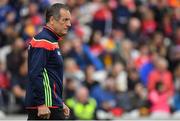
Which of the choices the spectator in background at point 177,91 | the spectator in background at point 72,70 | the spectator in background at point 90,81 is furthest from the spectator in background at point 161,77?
the spectator in background at point 72,70

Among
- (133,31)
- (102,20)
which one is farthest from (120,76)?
(102,20)

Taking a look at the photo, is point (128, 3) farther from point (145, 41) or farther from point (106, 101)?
point (106, 101)

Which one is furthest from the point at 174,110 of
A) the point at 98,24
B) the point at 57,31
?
the point at 57,31

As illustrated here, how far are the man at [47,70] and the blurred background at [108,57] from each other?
478 cm

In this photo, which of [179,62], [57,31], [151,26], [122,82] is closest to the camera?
[57,31]

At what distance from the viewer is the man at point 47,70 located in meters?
5.90

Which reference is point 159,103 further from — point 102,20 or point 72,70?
point 102,20

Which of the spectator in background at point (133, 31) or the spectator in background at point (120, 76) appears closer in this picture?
the spectator in background at point (120, 76)

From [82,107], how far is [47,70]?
5206 mm

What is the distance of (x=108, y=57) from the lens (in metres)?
13.6

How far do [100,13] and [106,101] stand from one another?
10.9 ft

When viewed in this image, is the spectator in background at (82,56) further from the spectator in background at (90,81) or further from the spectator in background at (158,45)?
the spectator in background at (158,45)

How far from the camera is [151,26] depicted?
600 inches

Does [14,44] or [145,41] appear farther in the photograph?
[145,41]
